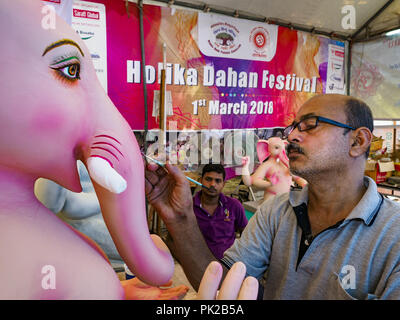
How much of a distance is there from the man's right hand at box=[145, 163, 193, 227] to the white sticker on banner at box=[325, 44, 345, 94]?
2870mm

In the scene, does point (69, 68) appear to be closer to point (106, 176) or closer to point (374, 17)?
point (106, 176)

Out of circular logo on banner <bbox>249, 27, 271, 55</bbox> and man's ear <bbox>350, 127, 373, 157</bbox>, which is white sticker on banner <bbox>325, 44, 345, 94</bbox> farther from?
man's ear <bbox>350, 127, 373, 157</bbox>

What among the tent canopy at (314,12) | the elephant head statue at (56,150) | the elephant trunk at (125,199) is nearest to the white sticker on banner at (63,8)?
the elephant head statue at (56,150)

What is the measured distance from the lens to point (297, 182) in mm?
2162

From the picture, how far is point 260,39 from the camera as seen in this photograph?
2.73 metres

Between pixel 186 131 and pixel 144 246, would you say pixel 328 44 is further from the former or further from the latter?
pixel 144 246

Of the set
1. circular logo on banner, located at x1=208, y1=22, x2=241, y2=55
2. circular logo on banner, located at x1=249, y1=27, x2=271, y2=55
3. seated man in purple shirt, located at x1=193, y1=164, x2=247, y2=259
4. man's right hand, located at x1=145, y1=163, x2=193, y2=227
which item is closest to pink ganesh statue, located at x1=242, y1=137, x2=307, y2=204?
seated man in purple shirt, located at x1=193, y1=164, x2=247, y2=259

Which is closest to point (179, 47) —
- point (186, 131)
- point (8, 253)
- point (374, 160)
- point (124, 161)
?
point (186, 131)

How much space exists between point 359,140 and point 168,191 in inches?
25.7

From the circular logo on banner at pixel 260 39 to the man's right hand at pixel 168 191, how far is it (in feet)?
7.22

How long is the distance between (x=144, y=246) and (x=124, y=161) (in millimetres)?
200

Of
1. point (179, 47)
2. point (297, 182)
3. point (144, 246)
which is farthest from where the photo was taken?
point (179, 47)

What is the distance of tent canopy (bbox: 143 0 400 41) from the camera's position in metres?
2.12

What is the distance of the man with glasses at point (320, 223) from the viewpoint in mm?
826
